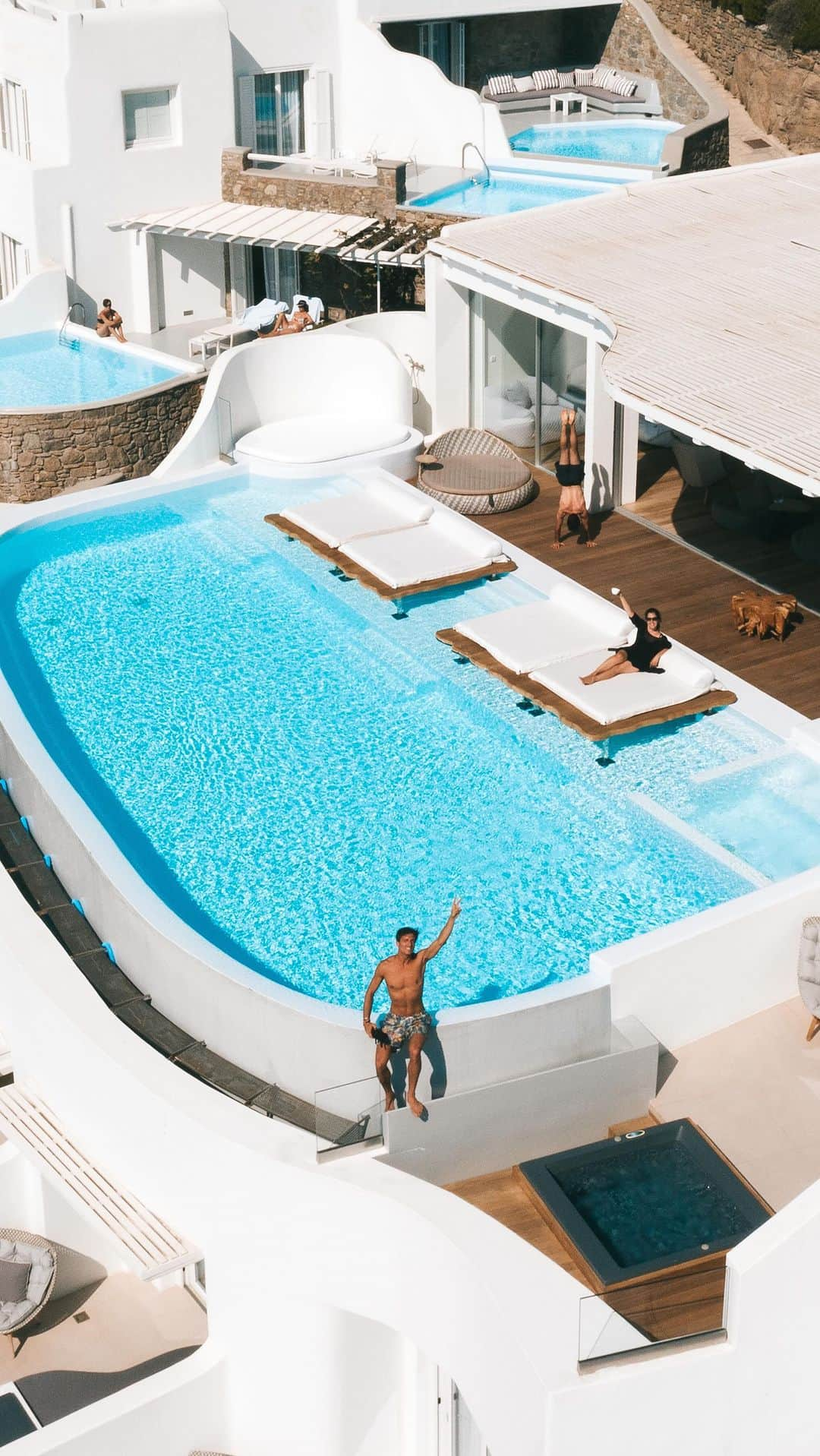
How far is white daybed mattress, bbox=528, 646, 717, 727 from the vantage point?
14609 millimetres

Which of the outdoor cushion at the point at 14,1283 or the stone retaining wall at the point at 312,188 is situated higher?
the stone retaining wall at the point at 312,188

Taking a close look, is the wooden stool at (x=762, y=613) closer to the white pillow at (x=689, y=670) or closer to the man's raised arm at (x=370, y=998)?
the white pillow at (x=689, y=670)

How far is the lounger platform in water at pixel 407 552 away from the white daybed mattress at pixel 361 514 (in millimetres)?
19

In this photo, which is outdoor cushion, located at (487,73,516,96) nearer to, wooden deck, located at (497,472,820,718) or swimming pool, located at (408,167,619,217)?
swimming pool, located at (408,167,619,217)

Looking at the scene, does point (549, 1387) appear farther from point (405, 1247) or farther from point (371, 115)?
point (371, 115)

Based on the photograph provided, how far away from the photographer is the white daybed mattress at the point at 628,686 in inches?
575

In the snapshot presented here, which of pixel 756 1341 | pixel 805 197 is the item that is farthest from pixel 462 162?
pixel 756 1341

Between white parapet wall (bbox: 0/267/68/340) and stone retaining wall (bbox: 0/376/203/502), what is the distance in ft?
17.5

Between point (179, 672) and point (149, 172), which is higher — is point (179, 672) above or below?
below

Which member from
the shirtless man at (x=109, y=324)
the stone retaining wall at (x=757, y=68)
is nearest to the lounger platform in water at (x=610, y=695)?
the shirtless man at (x=109, y=324)

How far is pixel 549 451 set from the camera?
2078cm

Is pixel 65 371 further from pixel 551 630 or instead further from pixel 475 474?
pixel 551 630

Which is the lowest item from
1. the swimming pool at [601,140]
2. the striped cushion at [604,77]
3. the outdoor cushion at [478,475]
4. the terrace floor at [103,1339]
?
the terrace floor at [103,1339]

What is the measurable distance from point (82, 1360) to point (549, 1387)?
5.95 meters
